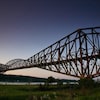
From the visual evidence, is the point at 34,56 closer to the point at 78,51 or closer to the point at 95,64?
the point at 78,51

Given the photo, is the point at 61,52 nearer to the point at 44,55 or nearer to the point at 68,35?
the point at 68,35

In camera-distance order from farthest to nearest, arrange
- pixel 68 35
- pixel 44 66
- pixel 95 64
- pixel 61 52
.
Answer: pixel 44 66 < pixel 61 52 < pixel 68 35 < pixel 95 64

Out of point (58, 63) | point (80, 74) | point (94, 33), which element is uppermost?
point (94, 33)

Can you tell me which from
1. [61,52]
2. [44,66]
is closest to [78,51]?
[61,52]

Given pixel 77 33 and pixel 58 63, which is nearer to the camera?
pixel 77 33

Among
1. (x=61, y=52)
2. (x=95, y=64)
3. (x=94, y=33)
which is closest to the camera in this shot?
(x=95, y=64)

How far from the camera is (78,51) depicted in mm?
36031

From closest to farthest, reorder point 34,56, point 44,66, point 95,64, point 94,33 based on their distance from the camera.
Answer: point 95,64 < point 94,33 < point 44,66 < point 34,56

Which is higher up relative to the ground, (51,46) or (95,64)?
(51,46)

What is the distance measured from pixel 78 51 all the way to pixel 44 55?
2031cm

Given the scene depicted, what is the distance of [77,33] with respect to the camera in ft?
122

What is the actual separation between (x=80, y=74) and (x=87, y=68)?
2096mm

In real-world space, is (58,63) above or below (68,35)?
below

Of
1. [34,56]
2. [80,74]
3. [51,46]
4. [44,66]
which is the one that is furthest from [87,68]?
[34,56]
